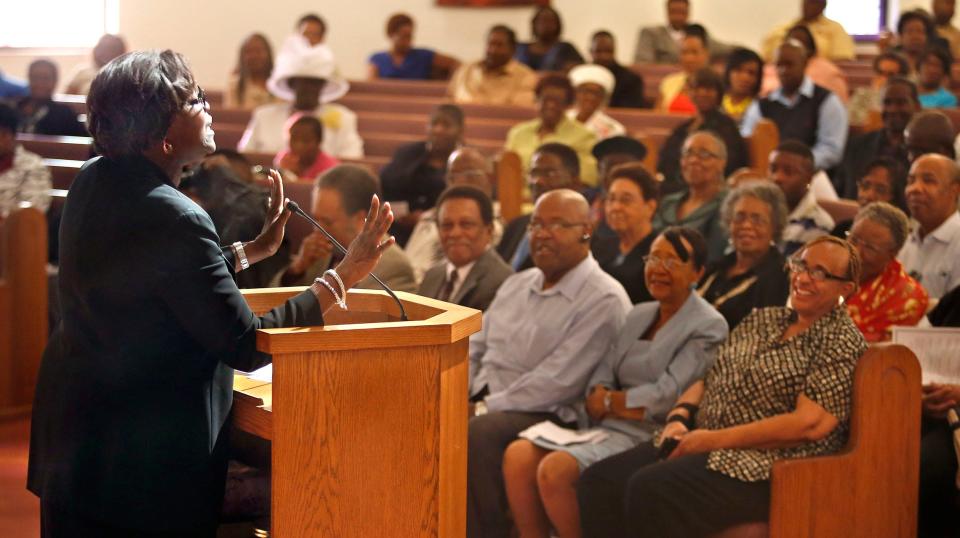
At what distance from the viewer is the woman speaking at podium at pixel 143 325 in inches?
77.5

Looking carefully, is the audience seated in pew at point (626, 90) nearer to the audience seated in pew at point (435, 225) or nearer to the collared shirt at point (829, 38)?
the collared shirt at point (829, 38)

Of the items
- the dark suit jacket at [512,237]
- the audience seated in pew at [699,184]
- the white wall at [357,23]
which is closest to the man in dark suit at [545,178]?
the dark suit jacket at [512,237]

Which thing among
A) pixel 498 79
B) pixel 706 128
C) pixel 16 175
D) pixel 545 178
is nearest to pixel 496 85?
pixel 498 79

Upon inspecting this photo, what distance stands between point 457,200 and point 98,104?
2173 mm

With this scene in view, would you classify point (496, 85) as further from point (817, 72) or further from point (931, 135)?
point (931, 135)

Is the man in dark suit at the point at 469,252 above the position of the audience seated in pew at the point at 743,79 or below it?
below

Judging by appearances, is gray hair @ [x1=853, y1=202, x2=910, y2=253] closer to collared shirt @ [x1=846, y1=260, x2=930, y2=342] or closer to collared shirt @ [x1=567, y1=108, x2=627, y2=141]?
collared shirt @ [x1=846, y1=260, x2=930, y2=342]

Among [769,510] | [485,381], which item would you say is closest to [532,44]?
[485,381]

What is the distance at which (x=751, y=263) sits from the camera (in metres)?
3.99

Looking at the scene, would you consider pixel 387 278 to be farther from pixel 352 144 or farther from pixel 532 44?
pixel 532 44

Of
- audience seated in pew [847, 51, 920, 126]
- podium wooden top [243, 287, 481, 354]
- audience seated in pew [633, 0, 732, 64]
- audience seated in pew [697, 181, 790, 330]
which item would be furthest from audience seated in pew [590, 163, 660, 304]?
audience seated in pew [633, 0, 732, 64]

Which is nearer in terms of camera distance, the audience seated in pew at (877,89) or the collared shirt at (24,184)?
the collared shirt at (24,184)

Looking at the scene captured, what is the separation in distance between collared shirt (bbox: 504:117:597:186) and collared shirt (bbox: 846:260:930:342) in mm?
2580

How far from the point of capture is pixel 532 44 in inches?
384
